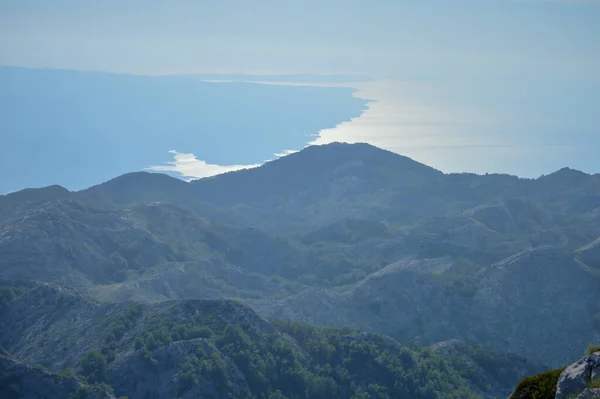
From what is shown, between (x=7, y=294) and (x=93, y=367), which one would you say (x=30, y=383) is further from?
(x=7, y=294)

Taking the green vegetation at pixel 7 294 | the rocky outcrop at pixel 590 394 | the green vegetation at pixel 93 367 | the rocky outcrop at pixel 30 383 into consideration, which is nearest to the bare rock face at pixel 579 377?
the rocky outcrop at pixel 590 394

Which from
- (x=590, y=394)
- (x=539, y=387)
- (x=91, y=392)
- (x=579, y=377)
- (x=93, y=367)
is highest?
(x=590, y=394)

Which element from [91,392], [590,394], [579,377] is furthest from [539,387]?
[91,392]

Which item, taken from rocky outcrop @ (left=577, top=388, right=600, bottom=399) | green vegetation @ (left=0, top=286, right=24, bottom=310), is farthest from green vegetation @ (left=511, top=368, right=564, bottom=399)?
green vegetation @ (left=0, top=286, right=24, bottom=310)

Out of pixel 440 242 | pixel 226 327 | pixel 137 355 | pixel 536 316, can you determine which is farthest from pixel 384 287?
pixel 137 355

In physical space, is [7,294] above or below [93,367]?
below
